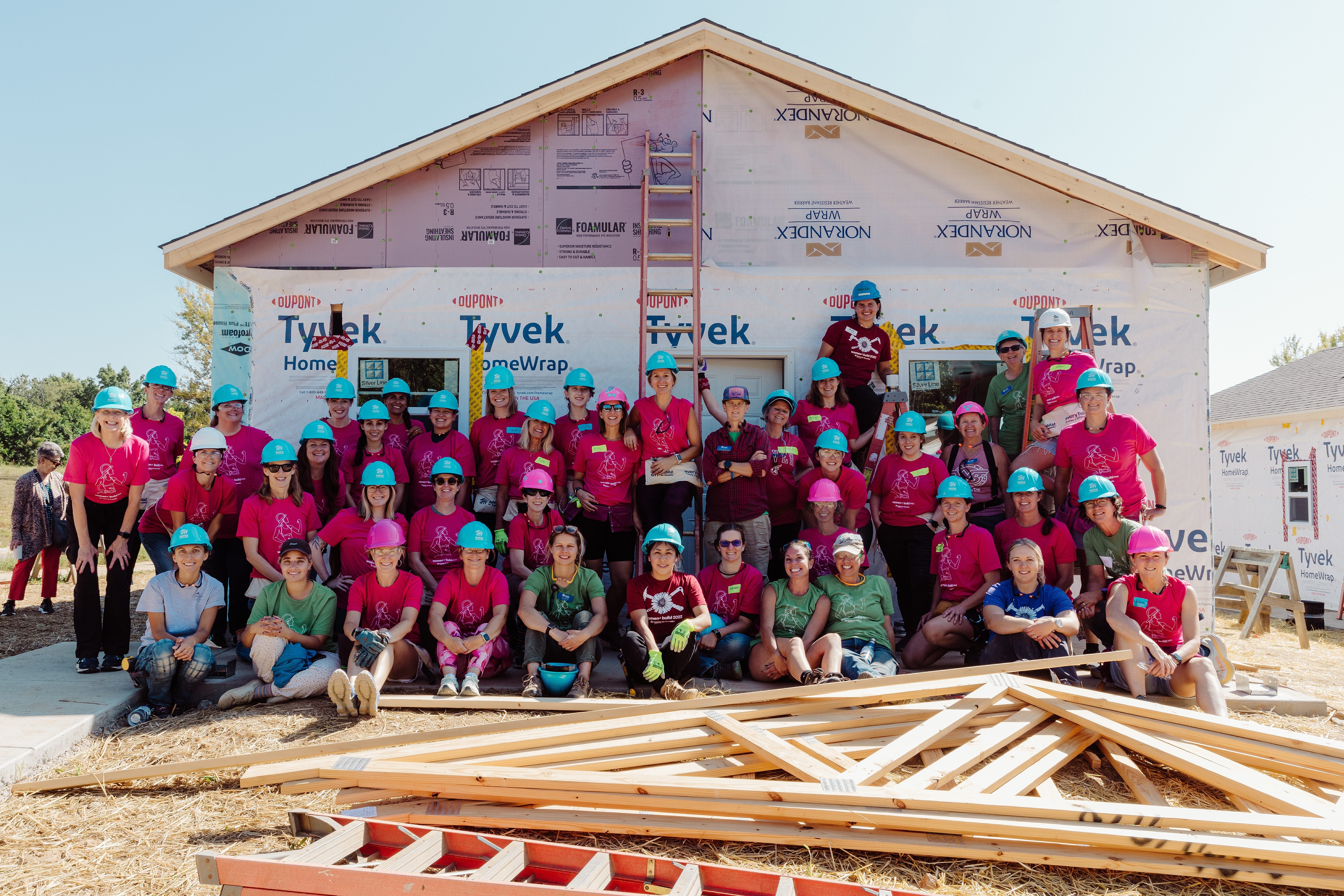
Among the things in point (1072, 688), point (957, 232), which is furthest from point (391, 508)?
point (957, 232)

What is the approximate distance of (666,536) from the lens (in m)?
5.45

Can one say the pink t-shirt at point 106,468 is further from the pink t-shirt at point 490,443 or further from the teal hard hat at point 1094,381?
the teal hard hat at point 1094,381

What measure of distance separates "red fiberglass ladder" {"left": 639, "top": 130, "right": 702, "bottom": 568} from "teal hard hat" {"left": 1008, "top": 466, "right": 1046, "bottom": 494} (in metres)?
2.52

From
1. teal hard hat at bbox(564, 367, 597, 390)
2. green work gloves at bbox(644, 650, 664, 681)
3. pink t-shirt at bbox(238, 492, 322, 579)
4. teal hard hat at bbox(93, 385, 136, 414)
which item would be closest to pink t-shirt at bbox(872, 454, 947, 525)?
green work gloves at bbox(644, 650, 664, 681)

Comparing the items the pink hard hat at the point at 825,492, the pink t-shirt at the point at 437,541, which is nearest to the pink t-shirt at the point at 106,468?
the pink t-shirt at the point at 437,541

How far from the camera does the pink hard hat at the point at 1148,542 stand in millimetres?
4980

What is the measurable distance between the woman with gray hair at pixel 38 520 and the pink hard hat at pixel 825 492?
8175 millimetres

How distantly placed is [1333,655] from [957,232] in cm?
686

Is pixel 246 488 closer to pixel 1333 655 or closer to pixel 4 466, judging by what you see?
pixel 1333 655

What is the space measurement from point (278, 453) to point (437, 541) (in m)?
1.39

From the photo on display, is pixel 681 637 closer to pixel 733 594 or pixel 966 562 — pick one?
pixel 733 594

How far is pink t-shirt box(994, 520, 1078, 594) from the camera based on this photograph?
18.9ft

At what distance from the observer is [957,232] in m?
8.02

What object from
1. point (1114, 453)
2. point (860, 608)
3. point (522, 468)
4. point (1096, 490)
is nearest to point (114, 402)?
point (522, 468)
